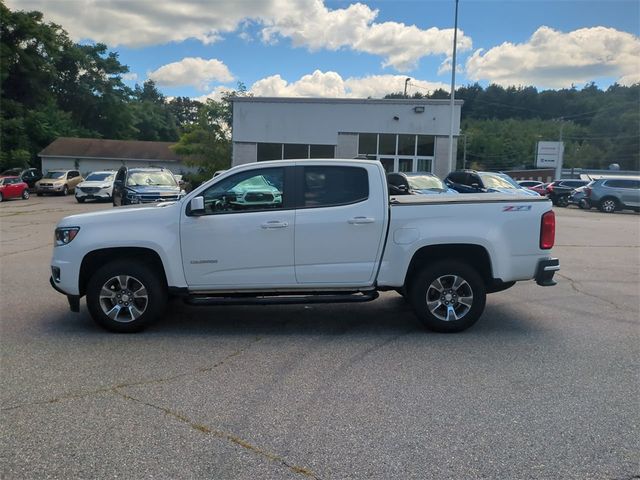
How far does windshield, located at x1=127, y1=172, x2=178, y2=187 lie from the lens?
54.3 feet

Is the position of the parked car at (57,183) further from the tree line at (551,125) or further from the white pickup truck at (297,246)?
the tree line at (551,125)

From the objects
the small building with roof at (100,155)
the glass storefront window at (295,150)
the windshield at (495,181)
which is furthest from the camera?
the small building with roof at (100,155)

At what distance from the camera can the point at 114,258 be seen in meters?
5.86

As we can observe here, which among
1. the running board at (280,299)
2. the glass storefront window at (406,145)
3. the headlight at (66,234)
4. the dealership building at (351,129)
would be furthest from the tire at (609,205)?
the headlight at (66,234)

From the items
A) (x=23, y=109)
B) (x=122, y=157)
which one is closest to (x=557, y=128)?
(x=122, y=157)

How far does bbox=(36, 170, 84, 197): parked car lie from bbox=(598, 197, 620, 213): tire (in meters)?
33.4

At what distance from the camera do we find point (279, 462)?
3.26 m

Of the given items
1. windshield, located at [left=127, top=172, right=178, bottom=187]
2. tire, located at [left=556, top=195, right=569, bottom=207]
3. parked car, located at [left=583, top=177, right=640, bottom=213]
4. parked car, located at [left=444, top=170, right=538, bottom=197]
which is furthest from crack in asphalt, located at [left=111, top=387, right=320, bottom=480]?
tire, located at [left=556, top=195, right=569, bottom=207]

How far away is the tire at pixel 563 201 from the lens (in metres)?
33.1

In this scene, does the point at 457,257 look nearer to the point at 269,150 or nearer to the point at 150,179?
the point at 150,179

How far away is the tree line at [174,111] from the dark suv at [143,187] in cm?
1538

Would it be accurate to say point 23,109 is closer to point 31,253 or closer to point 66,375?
point 31,253

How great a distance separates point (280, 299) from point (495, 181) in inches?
604

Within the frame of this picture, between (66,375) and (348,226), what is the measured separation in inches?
118
